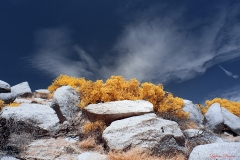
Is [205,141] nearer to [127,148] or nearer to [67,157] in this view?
[127,148]

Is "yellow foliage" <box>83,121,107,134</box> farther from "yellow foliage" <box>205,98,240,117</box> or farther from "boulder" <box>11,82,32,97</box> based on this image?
"yellow foliage" <box>205,98,240,117</box>

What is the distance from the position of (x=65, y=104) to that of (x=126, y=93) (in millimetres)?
3453

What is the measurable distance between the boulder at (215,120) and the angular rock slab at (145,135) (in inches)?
307

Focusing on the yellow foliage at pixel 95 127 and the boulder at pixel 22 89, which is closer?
the yellow foliage at pixel 95 127

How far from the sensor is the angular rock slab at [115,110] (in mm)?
10391

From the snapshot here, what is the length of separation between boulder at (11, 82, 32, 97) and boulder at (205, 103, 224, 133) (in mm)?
14448

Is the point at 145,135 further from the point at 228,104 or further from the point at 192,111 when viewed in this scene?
the point at 228,104

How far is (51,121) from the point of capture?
9.67 meters

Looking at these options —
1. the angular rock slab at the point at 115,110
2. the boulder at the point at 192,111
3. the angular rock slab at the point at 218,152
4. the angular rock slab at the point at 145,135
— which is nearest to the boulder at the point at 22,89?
the angular rock slab at the point at 115,110

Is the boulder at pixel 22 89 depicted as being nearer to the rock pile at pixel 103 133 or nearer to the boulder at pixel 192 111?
the rock pile at pixel 103 133

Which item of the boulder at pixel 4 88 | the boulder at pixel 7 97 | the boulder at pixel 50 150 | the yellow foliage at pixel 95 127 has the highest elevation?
the boulder at pixel 4 88

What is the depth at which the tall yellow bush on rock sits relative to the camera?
483 inches

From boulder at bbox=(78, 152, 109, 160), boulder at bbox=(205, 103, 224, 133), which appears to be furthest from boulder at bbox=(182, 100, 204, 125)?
boulder at bbox=(78, 152, 109, 160)

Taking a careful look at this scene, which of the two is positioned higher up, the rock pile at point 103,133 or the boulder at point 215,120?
the boulder at point 215,120
